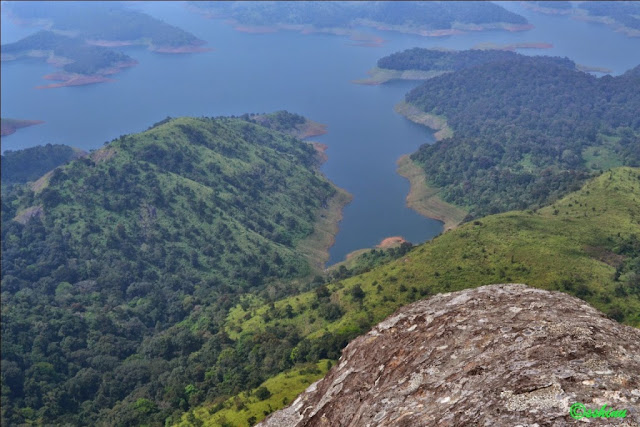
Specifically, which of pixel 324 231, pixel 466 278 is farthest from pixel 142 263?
pixel 466 278

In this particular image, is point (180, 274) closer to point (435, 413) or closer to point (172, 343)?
point (172, 343)

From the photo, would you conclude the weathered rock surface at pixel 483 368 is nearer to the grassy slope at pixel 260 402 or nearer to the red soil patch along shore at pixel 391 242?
the grassy slope at pixel 260 402

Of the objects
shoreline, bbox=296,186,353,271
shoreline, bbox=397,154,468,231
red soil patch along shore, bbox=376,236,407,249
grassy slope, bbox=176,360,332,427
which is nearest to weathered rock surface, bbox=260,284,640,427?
grassy slope, bbox=176,360,332,427

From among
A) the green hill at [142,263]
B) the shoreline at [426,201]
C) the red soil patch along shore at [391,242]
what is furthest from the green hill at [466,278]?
the shoreline at [426,201]

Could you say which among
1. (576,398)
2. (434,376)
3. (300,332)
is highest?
(576,398)

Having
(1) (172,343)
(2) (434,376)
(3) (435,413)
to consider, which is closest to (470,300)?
(2) (434,376)

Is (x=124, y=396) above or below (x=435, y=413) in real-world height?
below
